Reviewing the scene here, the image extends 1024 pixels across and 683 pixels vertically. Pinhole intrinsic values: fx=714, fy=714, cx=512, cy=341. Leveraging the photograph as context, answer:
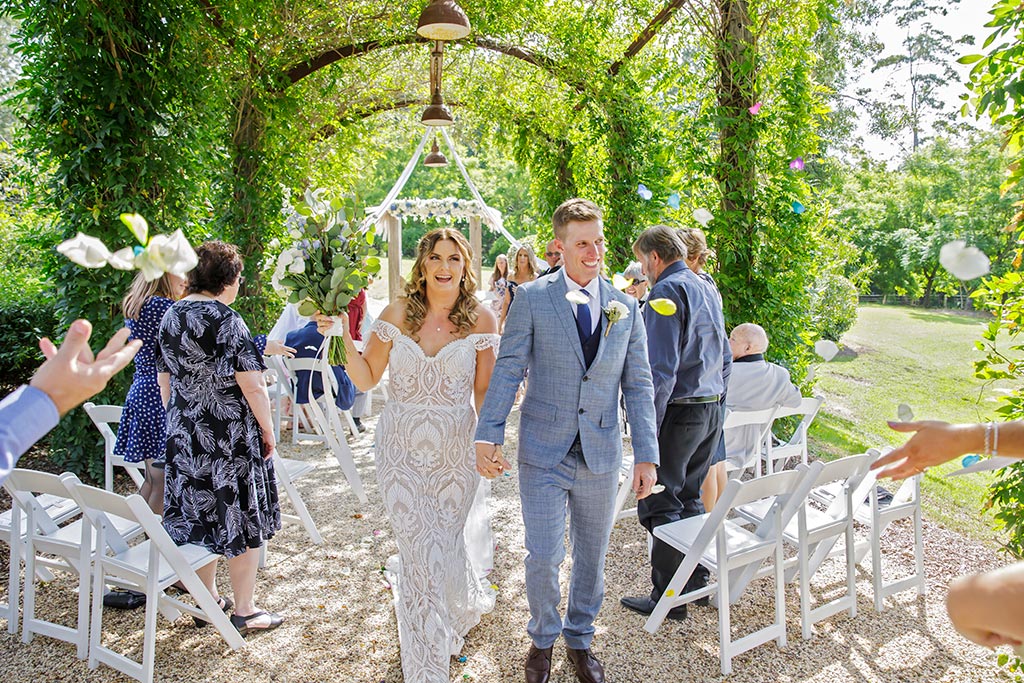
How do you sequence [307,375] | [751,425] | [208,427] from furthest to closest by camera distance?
[307,375]
[751,425]
[208,427]

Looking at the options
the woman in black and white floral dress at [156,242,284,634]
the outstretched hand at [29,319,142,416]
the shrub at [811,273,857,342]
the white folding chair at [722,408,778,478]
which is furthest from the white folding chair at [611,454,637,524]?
the shrub at [811,273,857,342]

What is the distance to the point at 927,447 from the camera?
166 centimetres

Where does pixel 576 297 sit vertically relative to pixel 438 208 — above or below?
below

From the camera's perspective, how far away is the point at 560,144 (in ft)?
31.0

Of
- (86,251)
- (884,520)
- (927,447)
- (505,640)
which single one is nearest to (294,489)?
(505,640)

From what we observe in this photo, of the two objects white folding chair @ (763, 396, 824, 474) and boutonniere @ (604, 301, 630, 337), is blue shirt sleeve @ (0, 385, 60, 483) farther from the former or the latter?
white folding chair @ (763, 396, 824, 474)

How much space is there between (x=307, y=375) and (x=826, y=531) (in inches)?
172

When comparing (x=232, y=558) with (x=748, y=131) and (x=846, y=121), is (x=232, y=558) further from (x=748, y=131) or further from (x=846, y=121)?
(x=846, y=121)

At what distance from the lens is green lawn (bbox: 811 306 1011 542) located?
5816 millimetres

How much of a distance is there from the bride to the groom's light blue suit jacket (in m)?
0.21

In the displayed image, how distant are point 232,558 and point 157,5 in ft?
14.1

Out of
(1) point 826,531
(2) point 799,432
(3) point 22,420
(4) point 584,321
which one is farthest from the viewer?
(2) point 799,432

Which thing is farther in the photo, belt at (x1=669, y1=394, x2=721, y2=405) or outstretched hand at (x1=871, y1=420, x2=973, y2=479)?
belt at (x1=669, y1=394, x2=721, y2=405)

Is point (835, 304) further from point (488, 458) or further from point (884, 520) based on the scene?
point (488, 458)
